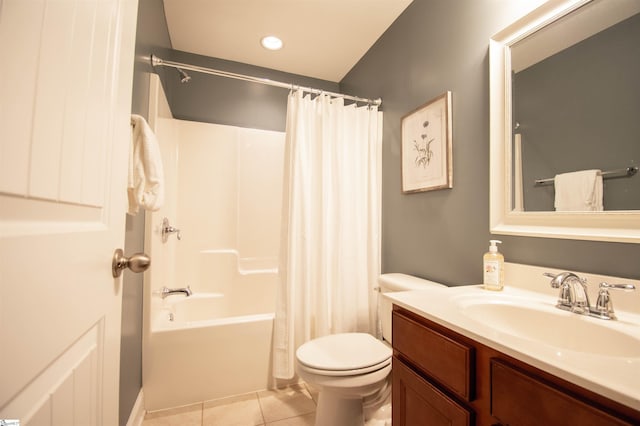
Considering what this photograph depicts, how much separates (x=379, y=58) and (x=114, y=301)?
213cm

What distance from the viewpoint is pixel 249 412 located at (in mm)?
1525

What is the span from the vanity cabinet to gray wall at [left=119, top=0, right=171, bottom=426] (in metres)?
1.14

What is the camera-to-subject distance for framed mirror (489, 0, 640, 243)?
79 cm

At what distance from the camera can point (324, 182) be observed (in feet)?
5.73

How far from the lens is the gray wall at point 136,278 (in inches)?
46.3

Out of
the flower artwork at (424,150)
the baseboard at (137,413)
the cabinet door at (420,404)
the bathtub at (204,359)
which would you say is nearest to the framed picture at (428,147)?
the flower artwork at (424,150)

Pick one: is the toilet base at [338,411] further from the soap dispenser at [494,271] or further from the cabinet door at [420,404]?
the soap dispenser at [494,271]

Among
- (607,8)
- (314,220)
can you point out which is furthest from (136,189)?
(607,8)

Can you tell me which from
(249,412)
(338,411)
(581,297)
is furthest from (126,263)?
(249,412)

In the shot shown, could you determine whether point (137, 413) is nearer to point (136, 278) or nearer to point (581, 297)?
point (136, 278)

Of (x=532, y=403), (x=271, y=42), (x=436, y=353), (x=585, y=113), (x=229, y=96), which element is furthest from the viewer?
(x=229, y=96)

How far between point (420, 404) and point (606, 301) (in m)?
0.59

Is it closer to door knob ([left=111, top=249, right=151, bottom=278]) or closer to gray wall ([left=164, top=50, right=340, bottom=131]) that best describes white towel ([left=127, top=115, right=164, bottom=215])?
door knob ([left=111, top=249, right=151, bottom=278])

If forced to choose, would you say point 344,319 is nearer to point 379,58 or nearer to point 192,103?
point 379,58
